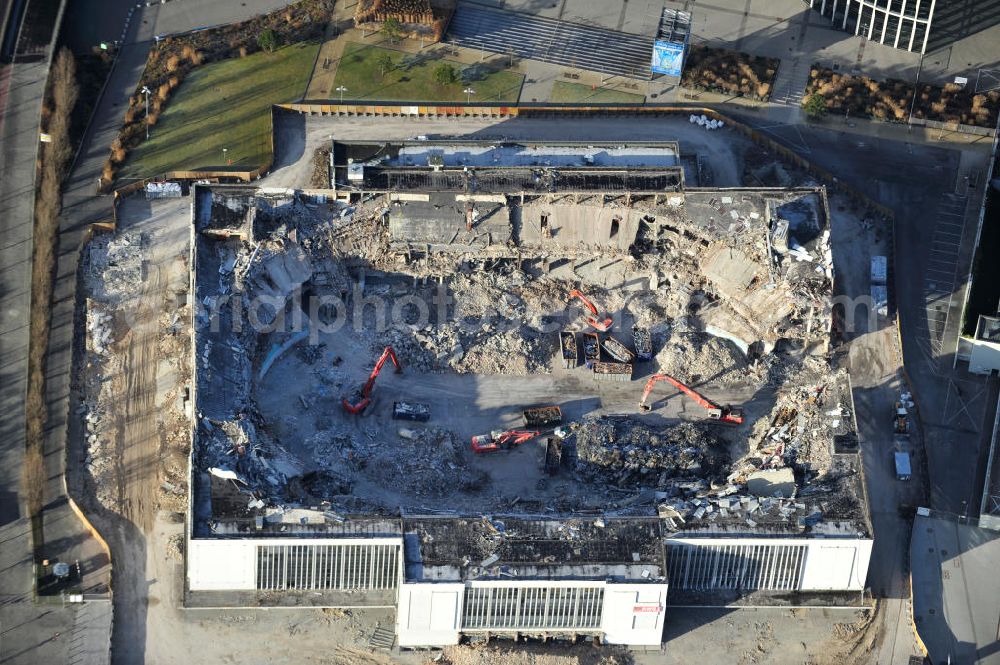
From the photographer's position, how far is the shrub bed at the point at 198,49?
144000 millimetres

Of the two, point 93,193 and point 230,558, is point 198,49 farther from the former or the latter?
point 230,558

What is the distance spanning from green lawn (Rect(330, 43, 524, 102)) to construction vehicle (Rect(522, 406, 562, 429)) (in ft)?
118

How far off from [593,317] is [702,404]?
462 inches

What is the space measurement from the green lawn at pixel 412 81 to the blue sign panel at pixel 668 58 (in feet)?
41.2

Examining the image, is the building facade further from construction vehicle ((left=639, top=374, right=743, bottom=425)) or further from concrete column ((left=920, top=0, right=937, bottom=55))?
construction vehicle ((left=639, top=374, right=743, bottom=425))

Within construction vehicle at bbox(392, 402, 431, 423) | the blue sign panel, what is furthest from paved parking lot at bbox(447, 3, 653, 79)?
construction vehicle at bbox(392, 402, 431, 423)

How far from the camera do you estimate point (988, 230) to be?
446 ft

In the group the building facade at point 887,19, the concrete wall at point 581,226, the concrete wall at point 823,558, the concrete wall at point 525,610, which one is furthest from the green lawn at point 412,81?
the concrete wall at point 525,610

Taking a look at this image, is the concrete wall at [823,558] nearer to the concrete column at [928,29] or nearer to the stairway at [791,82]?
the stairway at [791,82]

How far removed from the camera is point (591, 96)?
148 m

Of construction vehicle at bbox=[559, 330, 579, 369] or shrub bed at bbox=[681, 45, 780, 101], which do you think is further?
shrub bed at bbox=[681, 45, 780, 101]

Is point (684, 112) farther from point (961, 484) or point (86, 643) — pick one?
point (86, 643)

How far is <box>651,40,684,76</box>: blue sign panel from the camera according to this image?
146 meters

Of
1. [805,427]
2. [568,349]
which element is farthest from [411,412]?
[805,427]
